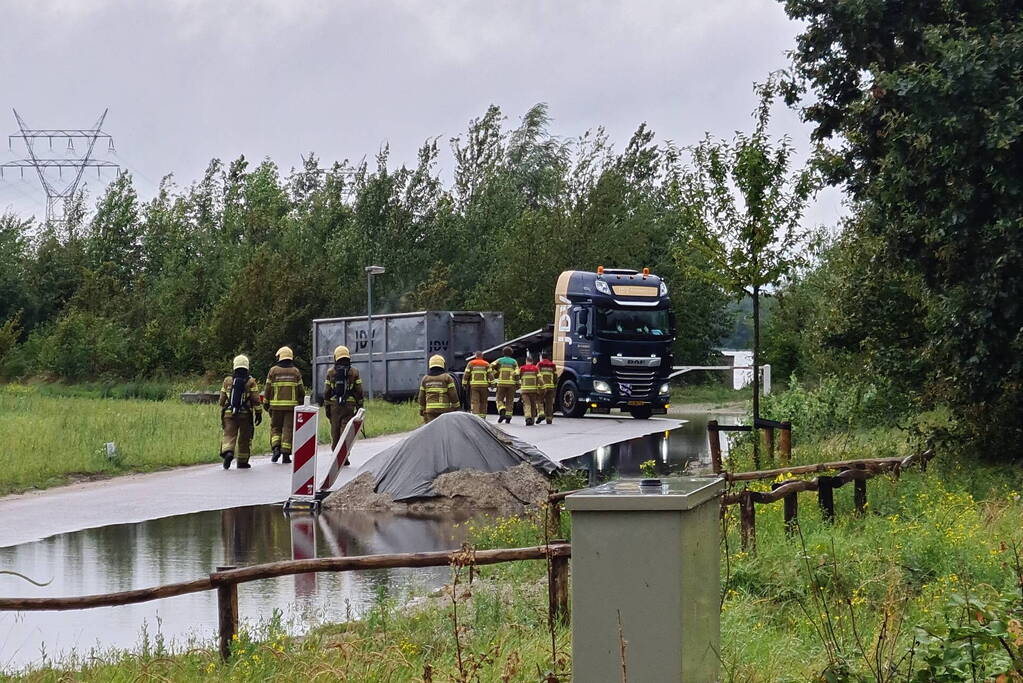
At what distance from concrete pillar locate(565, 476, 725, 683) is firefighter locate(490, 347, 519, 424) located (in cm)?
2955

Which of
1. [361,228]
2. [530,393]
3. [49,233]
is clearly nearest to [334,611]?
[530,393]

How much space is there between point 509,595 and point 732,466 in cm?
854

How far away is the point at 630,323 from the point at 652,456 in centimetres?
1144

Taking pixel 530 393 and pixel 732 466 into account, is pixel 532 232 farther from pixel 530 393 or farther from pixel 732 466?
pixel 732 466

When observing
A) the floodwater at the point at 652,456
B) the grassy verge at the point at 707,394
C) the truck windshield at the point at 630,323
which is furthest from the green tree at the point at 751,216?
the grassy verge at the point at 707,394

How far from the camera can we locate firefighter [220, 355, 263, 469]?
72.2 ft

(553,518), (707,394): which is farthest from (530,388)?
(707,394)

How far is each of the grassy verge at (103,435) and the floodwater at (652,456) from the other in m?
6.11

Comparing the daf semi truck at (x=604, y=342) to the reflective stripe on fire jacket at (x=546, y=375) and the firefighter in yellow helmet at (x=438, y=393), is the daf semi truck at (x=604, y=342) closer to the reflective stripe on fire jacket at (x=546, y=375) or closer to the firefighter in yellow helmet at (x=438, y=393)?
the reflective stripe on fire jacket at (x=546, y=375)

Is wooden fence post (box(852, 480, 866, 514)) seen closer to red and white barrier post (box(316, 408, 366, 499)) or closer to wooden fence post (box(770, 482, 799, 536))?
wooden fence post (box(770, 482, 799, 536))

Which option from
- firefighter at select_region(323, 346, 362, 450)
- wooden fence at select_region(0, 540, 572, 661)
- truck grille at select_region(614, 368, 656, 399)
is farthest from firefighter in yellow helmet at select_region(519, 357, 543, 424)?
wooden fence at select_region(0, 540, 572, 661)

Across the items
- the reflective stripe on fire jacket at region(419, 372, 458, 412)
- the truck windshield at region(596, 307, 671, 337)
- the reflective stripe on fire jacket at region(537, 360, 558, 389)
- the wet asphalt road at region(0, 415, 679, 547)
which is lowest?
the wet asphalt road at region(0, 415, 679, 547)

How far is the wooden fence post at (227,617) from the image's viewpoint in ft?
22.7

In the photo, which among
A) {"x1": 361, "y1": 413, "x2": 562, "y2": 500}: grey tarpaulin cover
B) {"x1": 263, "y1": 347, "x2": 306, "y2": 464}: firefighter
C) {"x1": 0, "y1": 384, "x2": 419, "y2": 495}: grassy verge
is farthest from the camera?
{"x1": 263, "y1": 347, "x2": 306, "y2": 464}: firefighter
